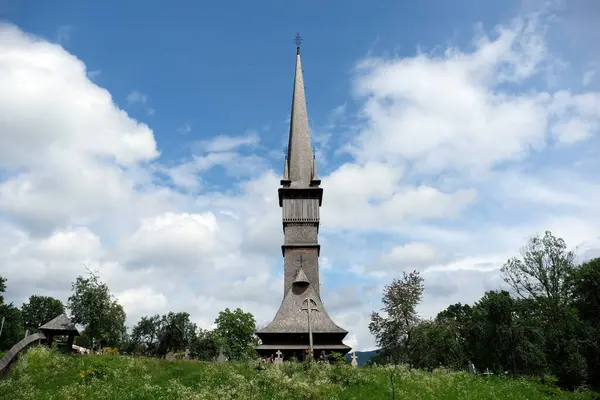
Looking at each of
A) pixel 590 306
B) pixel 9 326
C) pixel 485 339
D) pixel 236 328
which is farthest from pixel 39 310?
pixel 590 306

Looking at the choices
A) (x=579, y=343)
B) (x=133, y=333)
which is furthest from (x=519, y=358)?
(x=133, y=333)

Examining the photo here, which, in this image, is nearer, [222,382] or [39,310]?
[222,382]

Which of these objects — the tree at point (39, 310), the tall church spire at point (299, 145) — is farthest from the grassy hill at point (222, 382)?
the tree at point (39, 310)

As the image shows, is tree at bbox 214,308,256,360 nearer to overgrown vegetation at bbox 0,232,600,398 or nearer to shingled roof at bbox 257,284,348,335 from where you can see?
overgrown vegetation at bbox 0,232,600,398

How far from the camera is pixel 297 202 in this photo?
44.8m

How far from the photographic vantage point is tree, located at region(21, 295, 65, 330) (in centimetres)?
9480

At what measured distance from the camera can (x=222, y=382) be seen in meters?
22.2

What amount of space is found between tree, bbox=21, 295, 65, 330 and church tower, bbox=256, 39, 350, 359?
71310 mm

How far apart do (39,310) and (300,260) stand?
259 ft

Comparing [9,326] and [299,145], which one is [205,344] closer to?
[9,326]

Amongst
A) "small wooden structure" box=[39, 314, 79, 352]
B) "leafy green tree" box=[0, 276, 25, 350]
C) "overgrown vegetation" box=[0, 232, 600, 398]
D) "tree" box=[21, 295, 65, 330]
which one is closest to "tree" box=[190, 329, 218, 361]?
"overgrown vegetation" box=[0, 232, 600, 398]

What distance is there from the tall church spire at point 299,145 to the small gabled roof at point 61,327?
2354cm

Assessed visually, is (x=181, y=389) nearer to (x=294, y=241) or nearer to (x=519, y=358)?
(x=294, y=241)

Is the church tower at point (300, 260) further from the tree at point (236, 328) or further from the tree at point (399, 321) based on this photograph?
the tree at point (236, 328)
